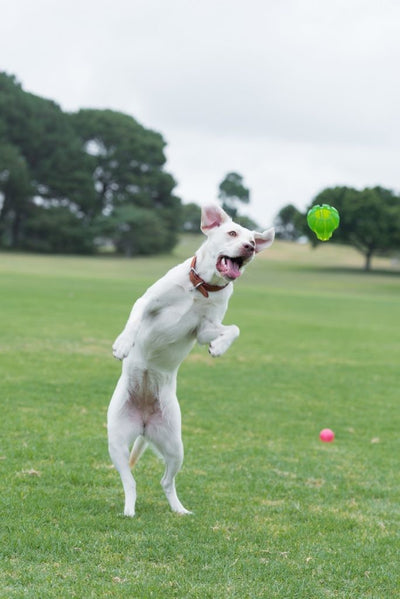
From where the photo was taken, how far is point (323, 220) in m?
→ 7.19

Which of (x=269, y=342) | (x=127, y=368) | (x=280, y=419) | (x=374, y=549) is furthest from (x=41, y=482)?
(x=269, y=342)

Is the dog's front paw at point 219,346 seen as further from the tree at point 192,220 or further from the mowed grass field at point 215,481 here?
the tree at point 192,220

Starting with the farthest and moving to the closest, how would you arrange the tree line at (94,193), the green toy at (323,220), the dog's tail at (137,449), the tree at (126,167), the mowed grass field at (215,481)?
the tree at (126,167)
the tree line at (94,193)
the green toy at (323,220)
the dog's tail at (137,449)
the mowed grass field at (215,481)

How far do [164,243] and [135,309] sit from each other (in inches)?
3226

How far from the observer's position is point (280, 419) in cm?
1187

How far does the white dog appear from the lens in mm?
6125

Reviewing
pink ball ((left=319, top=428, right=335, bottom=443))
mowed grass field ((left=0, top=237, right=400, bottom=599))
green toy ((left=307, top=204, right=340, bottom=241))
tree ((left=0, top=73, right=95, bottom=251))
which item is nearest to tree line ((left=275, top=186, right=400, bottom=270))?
tree ((left=0, top=73, right=95, bottom=251))

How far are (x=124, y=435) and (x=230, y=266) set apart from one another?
1.93m

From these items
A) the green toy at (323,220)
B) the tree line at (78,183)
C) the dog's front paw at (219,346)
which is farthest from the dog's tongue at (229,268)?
the tree line at (78,183)

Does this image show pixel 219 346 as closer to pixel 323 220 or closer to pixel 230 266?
pixel 230 266

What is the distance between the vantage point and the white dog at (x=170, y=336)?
6125mm

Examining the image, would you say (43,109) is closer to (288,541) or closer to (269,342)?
(269,342)

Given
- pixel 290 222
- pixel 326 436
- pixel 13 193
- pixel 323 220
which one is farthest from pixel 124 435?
pixel 290 222

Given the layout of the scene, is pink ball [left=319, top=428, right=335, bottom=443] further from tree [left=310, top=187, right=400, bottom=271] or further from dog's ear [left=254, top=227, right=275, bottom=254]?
tree [left=310, top=187, right=400, bottom=271]
